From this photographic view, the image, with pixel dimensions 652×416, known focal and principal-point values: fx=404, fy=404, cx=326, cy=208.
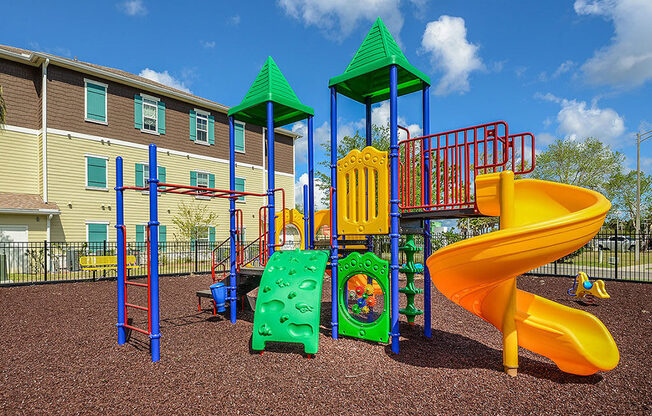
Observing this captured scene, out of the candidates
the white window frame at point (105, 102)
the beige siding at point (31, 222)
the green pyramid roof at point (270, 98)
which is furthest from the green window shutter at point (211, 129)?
the green pyramid roof at point (270, 98)

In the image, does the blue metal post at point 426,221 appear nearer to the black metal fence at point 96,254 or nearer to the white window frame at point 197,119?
the black metal fence at point 96,254

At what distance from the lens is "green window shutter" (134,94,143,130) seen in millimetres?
20672

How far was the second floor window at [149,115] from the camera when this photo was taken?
2116 centimetres

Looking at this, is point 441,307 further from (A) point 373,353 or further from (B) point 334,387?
(B) point 334,387

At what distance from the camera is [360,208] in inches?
261

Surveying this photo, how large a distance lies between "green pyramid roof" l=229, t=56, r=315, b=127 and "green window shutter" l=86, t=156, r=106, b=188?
540 inches

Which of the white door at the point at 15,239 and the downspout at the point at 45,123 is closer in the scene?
the white door at the point at 15,239

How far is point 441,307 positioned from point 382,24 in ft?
20.8

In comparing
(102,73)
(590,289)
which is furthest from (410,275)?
(102,73)

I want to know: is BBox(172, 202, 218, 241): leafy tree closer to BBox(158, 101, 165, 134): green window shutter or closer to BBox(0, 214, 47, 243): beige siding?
BBox(158, 101, 165, 134): green window shutter

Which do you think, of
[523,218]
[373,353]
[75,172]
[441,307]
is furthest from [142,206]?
[523,218]

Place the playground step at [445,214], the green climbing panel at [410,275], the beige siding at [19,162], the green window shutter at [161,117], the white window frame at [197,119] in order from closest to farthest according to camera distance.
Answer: the playground step at [445,214] < the green climbing panel at [410,275] < the beige siding at [19,162] < the green window shutter at [161,117] < the white window frame at [197,119]

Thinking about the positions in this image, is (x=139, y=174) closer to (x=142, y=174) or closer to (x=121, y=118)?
(x=142, y=174)

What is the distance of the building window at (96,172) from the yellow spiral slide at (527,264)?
62.3 ft
